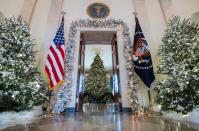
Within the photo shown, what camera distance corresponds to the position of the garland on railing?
18.0 feet

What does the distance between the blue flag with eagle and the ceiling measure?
1487 millimetres

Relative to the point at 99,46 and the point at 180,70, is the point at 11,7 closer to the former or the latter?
the point at 99,46

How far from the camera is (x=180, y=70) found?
4027 mm

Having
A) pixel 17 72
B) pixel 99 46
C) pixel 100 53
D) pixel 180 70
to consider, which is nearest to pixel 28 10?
pixel 17 72

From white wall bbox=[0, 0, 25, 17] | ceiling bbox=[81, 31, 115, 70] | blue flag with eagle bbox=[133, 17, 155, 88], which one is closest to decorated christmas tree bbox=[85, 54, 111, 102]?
ceiling bbox=[81, 31, 115, 70]

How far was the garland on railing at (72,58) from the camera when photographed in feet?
18.0

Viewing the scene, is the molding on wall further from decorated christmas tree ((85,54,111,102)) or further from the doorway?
decorated christmas tree ((85,54,111,102))

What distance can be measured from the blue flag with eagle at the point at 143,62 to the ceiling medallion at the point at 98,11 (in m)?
1.88

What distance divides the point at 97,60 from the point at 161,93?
925cm

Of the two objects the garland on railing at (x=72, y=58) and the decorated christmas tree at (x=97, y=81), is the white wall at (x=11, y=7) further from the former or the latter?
the decorated christmas tree at (x=97, y=81)

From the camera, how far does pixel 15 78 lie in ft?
12.9

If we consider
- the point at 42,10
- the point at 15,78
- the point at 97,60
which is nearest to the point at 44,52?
the point at 42,10

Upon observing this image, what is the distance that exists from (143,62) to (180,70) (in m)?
1.71

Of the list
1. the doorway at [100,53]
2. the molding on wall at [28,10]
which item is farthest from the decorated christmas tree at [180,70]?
the molding on wall at [28,10]
